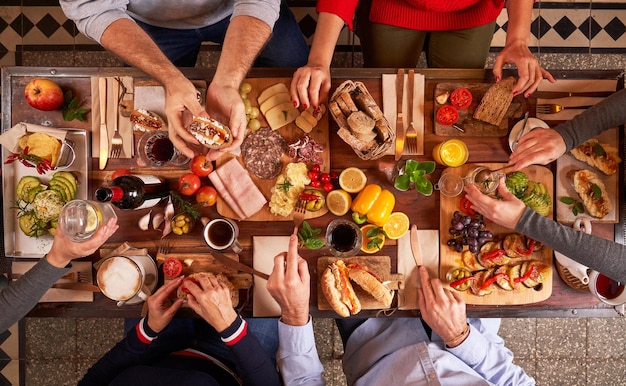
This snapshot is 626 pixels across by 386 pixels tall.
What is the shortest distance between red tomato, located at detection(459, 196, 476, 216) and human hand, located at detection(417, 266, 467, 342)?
0.31 meters

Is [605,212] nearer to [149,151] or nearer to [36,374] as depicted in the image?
[149,151]

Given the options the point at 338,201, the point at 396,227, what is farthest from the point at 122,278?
the point at 396,227

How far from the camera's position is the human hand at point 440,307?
194 cm

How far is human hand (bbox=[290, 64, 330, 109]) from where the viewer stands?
1919 mm

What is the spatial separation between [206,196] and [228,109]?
383mm

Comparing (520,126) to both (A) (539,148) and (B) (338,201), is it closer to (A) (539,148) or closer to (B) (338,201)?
(A) (539,148)

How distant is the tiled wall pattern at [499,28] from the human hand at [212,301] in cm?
193

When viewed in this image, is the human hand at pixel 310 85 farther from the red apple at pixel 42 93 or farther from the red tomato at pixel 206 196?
the red apple at pixel 42 93

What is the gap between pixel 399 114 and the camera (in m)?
1.99

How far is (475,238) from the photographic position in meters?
1.95

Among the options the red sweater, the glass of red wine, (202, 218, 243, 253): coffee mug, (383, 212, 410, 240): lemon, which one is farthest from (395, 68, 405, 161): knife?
the glass of red wine

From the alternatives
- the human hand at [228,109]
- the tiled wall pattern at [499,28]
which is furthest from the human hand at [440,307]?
the tiled wall pattern at [499,28]

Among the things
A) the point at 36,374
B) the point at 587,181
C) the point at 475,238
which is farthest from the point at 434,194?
the point at 36,374

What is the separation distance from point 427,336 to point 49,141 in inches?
74.9
